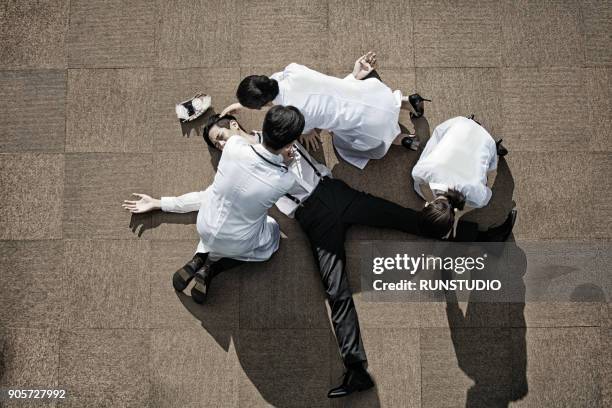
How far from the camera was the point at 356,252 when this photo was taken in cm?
327

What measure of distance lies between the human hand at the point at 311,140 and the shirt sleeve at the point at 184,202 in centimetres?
71

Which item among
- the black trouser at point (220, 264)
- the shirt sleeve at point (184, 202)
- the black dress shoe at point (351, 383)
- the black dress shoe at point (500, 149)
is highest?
the black dress shoe at point (500, 149)

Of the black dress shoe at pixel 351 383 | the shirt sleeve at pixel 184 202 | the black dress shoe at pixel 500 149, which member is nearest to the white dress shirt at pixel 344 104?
the black dress shoe at pixel 500 149

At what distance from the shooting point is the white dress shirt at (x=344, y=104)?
2709 mm

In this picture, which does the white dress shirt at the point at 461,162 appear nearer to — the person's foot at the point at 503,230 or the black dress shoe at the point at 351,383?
the person's foot at the point at 503,230

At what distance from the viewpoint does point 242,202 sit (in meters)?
2.58

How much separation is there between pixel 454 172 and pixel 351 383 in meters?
1.39

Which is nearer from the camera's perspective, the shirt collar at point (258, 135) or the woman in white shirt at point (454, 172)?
the woman in white shirt at point (454, 172)

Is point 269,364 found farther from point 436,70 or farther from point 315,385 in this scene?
point 436,70

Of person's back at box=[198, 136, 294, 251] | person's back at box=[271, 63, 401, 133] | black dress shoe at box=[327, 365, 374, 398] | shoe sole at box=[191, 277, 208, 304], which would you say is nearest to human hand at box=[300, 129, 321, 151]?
person's back at box=[271, 63, 401, 133]

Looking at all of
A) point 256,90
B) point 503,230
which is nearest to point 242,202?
point 256,90

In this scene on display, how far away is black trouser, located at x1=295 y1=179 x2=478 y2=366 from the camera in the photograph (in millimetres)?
3080

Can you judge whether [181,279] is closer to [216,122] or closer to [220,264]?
[220,264]

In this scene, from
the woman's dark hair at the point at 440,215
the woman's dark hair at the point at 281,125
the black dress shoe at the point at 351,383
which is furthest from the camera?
the black dress shoe at the point at 351,383
